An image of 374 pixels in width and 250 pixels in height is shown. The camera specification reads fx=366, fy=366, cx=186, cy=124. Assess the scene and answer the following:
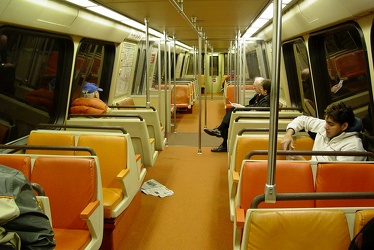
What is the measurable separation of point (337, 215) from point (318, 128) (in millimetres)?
1874

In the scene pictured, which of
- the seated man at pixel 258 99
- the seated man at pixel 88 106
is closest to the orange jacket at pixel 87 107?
the seated man at pixel 88 106

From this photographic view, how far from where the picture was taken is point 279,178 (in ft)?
8.73

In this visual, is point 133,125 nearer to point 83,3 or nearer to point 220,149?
point 83,3

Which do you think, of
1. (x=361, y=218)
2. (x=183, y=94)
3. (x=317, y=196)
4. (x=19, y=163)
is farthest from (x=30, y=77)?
(x=183, y=94)

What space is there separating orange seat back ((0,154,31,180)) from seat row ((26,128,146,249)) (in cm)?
70

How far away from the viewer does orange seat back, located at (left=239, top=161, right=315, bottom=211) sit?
2648mm

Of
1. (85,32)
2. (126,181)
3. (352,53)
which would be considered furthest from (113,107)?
(352,53)

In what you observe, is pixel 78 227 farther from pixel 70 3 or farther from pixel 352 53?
pixel 352 53

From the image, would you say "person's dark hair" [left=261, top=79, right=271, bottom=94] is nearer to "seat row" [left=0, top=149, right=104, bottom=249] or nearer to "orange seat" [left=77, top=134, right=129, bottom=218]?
"orange seat" [left=77, top=134, right=129, bottom=218]

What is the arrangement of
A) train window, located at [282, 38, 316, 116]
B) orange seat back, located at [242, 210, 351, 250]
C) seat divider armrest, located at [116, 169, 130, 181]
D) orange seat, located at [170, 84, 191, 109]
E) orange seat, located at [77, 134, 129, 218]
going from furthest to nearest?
1. orange seat, located at [170, 84, 191, 109]
2. train window, located at [282, 38, 316, 116]
3. orange seat, located at [77, 134, 129, 218]
4. seat divider armrest, located at [116, 169, 130, 181]
5. orange seat back, located at [242, 210, 351, 250]

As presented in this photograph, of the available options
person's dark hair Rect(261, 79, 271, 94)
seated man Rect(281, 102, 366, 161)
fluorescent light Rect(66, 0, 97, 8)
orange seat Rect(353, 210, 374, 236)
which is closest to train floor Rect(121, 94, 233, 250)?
seated man Rect(281, 102, 366, 161)

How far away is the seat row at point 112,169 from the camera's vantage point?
10.6 ft

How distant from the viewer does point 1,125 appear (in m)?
3.97

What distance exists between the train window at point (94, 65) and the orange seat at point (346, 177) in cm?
385
